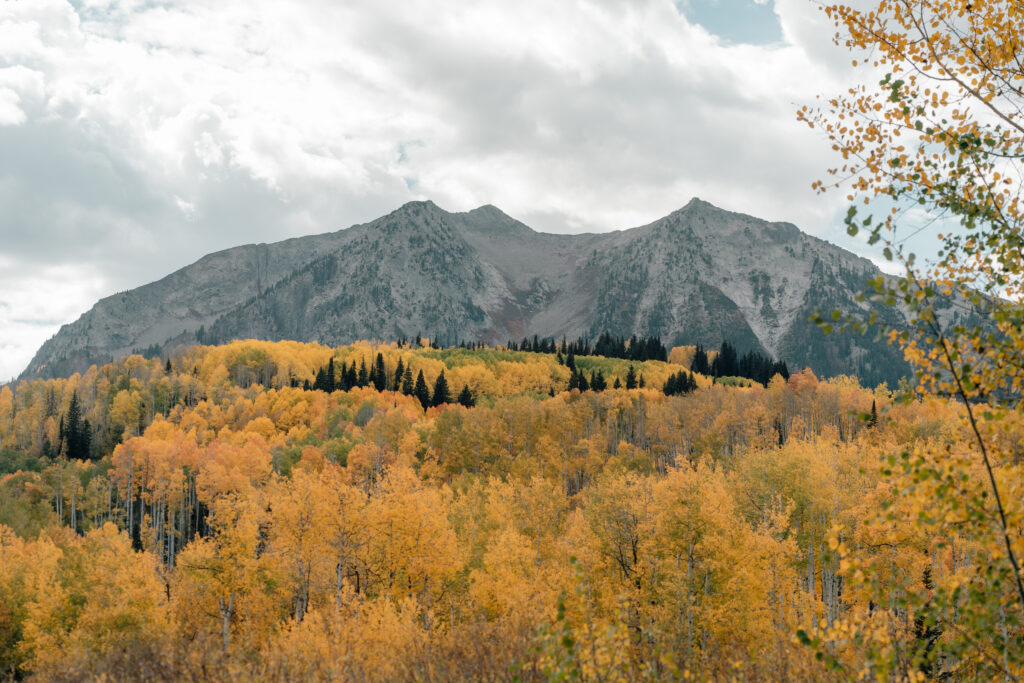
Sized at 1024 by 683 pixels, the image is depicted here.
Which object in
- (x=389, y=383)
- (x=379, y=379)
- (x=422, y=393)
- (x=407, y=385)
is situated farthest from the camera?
(x=389, y=383)

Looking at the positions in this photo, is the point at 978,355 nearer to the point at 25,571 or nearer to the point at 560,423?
the point at 25,571

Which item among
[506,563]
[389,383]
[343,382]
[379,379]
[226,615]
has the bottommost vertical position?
[226,615]

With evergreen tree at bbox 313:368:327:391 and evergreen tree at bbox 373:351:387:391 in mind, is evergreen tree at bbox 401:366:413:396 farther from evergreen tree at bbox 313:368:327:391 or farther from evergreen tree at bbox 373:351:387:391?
evergreen tree at bbox 313:368:327:391

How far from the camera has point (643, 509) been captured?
36.9m

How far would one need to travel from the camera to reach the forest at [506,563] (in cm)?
864

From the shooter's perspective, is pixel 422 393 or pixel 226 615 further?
pixel 422 393

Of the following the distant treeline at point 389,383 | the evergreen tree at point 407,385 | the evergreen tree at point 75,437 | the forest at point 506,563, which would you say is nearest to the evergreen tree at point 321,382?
the distant treeline at point 389,383

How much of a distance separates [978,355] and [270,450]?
10860 centimetres

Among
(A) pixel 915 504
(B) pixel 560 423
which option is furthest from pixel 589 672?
(B) pixel 560 423

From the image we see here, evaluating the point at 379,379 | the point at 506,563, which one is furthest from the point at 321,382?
the point at 506,563

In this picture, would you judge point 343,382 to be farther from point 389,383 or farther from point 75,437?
point 75,437

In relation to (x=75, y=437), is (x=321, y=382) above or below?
above

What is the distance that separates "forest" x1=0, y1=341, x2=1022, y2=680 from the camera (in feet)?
28.3

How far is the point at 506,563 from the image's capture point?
1670 inches
